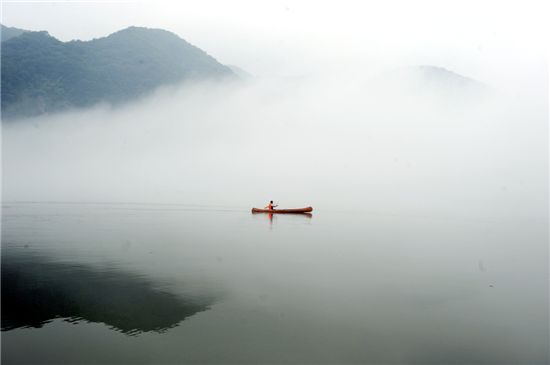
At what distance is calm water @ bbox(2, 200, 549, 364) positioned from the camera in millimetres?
12641

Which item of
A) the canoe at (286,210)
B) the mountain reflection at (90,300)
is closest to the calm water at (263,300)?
the mountain reflection at (90,300)

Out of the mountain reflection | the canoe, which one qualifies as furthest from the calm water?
the canoe

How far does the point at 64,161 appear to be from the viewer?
194 metres

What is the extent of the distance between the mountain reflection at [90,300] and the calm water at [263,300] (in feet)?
0.23

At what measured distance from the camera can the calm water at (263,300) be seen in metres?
12.6

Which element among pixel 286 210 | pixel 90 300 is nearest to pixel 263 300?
pixel 90 300

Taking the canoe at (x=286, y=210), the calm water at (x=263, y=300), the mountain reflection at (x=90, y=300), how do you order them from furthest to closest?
the canoe at (x=286, y=210) → the mountain reflection at (x=90, y=300) → the calm water at (x=263, y=300)

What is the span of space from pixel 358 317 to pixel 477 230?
128 feet

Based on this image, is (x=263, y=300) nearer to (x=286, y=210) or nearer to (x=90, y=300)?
(x=90, y=300)

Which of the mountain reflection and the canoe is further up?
the canoe

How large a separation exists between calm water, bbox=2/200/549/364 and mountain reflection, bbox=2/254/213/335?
7 cm

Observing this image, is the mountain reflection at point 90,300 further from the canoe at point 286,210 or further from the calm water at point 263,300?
the canoe at point 286,210

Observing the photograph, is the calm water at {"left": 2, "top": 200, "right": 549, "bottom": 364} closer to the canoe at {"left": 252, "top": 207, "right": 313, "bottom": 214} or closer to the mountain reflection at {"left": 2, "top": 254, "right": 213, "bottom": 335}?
the mountain reflection at {"left": 2, "top": 254, "right": 213, "bottom": 335}

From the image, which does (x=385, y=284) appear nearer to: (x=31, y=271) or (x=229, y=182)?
(x=31, y=271)
